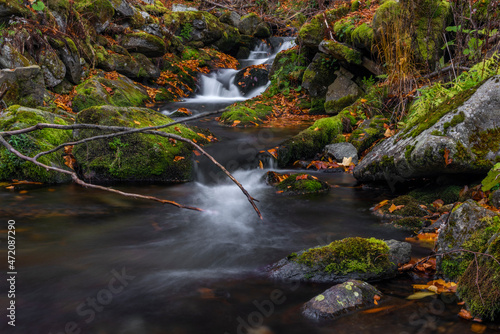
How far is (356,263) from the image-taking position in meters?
3.03

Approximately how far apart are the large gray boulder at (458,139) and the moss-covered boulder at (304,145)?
253 cm

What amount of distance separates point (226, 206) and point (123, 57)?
9175mm

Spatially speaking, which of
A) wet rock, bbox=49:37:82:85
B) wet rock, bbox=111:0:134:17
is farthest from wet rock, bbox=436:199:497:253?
wet rock, bbox=111:0:134:17

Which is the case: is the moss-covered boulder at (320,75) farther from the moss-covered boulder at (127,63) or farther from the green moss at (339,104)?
the moss-covered boulder at (127,63)

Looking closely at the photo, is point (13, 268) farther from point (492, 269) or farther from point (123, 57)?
point (123, 57)

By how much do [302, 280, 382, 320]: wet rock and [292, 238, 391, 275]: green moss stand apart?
0.30m

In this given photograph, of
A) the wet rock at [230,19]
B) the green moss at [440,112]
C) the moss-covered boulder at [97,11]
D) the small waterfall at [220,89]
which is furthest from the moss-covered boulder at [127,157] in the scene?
the wet rock at [230,19]

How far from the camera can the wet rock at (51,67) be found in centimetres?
952

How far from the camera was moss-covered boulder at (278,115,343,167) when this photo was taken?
23.7 ft

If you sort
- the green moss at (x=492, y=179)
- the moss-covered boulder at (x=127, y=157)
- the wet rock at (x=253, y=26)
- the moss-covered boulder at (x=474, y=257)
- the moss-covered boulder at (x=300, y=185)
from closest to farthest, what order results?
the moss-covered boulder at (x=474, y=257)
the green moss at (x=492, y=179)
the moss-covered boulder at (x=300, y=185)
the moss-covered boulder at (x=127, y=157)
the wet rock at (x=253, y=26)

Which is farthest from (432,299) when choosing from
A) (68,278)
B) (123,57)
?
(123,57)

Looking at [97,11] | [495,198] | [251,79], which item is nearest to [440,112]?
[495,198]

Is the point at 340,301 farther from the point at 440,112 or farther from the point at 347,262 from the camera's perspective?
the point at 440,112

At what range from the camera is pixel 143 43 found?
1345cm
